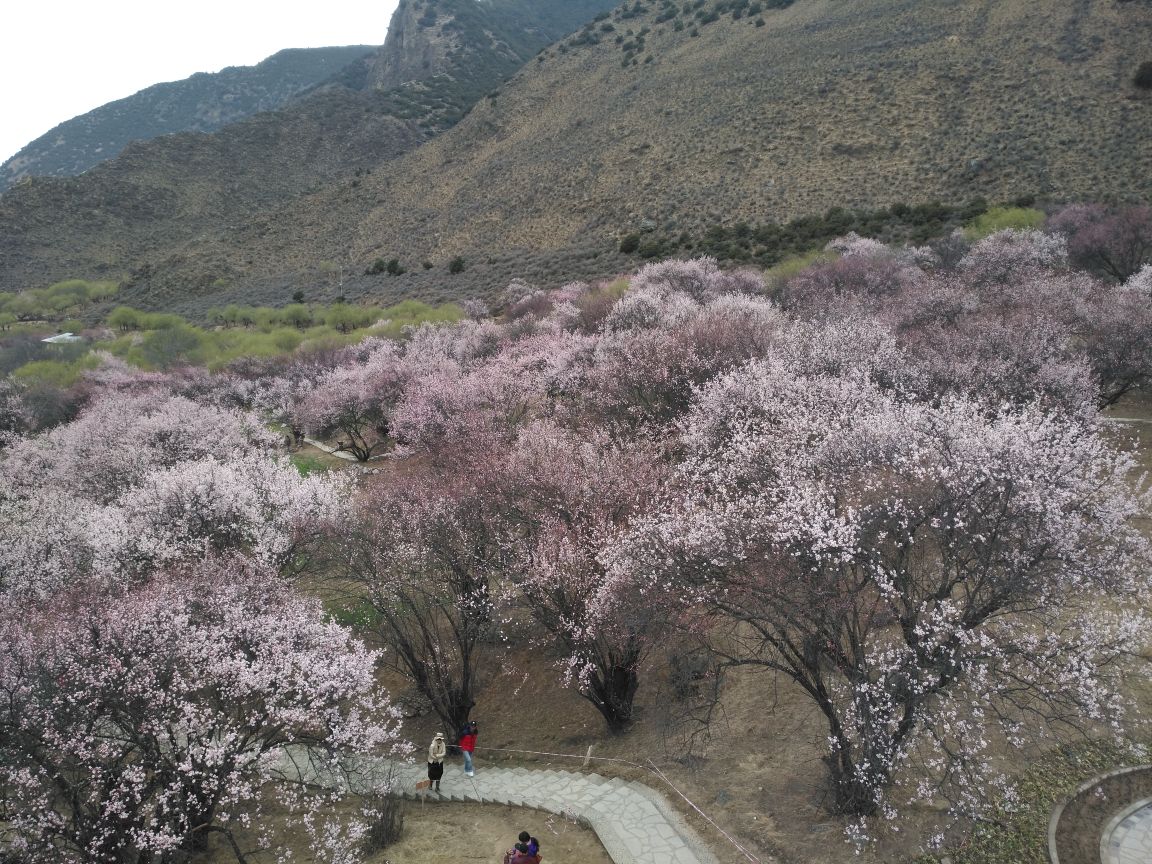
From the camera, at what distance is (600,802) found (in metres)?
10.6

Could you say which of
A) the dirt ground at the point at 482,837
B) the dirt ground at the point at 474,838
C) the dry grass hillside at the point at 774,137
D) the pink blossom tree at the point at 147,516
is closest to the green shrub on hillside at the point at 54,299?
the dry grass hillside at the point at 774,137

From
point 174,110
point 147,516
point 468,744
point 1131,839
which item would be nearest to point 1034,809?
point 1131,839

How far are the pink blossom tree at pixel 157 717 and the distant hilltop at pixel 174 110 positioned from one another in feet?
556

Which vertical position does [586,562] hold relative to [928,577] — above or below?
above

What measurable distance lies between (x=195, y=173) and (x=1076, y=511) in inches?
4216

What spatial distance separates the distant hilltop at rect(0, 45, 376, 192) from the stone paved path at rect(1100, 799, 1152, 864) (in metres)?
179

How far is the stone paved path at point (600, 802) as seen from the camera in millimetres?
9375

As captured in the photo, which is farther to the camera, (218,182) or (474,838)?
(218,182)

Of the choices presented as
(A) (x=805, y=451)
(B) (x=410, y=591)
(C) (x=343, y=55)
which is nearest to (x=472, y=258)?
(B) (x=410, y=591)

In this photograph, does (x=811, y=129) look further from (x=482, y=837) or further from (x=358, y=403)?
(x=482, y=837)

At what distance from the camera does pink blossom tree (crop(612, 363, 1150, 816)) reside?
26.7ft

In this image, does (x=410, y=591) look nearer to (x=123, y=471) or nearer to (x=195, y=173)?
(x=123, y=471)

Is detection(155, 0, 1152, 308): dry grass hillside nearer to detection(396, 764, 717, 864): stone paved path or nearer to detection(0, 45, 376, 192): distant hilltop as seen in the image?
detection(396, 764, 717, 864): stone paved path

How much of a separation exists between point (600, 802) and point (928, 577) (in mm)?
6254
